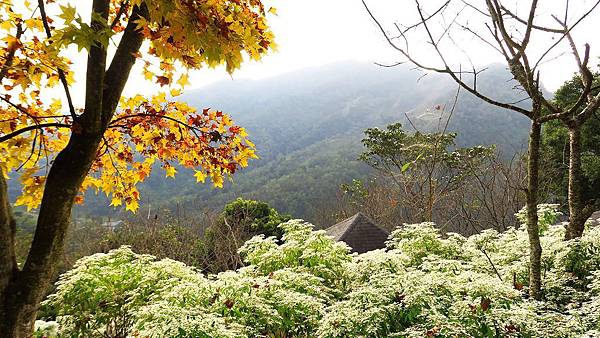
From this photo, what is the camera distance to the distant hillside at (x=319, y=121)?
3450 cm

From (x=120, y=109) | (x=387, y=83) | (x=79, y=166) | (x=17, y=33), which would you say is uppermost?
(x=387, y=83)

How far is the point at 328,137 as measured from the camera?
61688 mm

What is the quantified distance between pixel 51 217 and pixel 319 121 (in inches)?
2718

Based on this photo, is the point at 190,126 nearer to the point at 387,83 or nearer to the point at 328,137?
the point at 328,137

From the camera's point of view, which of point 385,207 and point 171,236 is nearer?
point 171,236

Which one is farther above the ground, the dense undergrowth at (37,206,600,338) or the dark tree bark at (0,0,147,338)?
the dark tree bark at (0,0,147,338)

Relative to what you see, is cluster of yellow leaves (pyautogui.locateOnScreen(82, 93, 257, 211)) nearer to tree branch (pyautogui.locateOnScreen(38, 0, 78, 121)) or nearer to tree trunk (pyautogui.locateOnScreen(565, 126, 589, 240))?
tree branch (pyautogui.locateOnScreen(38, 0, 78, 121))

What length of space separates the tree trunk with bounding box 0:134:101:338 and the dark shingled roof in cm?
956

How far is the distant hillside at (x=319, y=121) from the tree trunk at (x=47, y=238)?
240 cm

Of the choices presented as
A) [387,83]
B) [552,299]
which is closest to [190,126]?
[552,299]

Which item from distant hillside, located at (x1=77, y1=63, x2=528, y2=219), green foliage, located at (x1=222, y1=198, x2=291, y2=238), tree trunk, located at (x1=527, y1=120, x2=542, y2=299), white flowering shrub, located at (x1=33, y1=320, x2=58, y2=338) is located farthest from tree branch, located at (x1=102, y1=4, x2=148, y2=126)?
green foliage, located at (x1=222, y1=198, x2=291, y2=238)

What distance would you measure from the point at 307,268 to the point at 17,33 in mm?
4254

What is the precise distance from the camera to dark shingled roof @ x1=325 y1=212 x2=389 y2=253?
1136cm

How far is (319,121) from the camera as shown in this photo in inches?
2773
